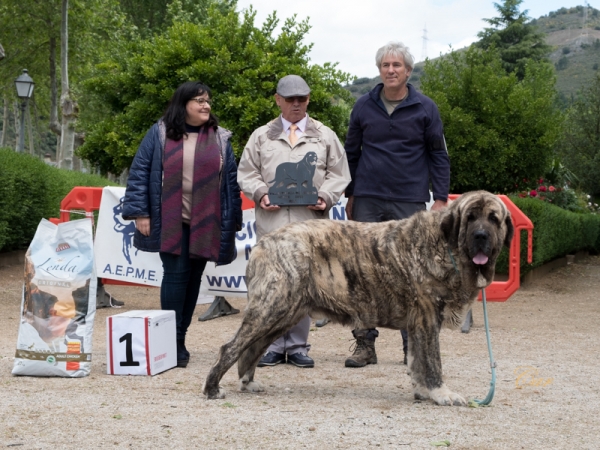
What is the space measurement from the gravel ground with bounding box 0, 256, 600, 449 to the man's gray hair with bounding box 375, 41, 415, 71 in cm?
242

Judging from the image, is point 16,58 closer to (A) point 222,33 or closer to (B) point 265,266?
(A) point 222,33

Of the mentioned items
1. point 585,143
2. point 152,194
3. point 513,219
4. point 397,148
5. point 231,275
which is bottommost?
point 231,275

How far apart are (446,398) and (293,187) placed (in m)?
1.96

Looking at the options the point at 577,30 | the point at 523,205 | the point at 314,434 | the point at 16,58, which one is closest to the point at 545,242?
the point at 523,205

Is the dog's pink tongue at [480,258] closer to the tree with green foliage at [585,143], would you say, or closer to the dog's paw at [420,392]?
the dog's paw at [420,392]

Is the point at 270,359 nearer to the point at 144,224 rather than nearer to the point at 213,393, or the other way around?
the point at 213,393

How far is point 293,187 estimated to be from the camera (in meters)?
5.86

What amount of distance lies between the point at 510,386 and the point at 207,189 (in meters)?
2.70

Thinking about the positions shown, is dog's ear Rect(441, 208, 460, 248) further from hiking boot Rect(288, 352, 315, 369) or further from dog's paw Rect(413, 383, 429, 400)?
hiking boot Rect(288, 352, 315, 369)

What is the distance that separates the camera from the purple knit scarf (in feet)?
19.3

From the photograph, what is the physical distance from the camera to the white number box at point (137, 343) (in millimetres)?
5738

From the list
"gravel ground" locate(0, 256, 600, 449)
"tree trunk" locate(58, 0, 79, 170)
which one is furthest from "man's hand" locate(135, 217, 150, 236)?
"tree trunk" locate(58, 0, 79, 170)

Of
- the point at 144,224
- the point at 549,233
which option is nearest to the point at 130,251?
the point at 144,224

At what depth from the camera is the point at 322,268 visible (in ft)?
16.3
